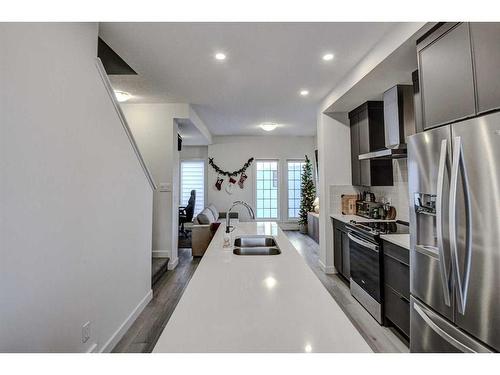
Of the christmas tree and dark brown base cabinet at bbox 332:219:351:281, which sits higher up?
the christmas tree

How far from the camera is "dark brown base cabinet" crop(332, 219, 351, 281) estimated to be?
3.52 m

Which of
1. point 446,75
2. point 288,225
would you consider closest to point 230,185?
point 288,225

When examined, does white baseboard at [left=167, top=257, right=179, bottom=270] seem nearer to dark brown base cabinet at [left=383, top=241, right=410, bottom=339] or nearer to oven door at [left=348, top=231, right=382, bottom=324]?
oven door at [left=348, top=231, right=382, bottom=324]

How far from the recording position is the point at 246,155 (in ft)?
25.0

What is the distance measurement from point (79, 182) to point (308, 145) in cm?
682

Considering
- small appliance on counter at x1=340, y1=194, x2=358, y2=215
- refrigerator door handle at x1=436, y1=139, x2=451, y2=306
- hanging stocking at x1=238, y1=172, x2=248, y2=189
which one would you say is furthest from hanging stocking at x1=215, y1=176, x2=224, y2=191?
refrigerator door handle at x1=436, y1=139, x2=451, y2=306

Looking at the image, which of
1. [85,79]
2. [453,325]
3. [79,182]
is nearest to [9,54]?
[85,79]

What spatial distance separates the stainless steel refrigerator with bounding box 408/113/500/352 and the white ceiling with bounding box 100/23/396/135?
4.32 feet

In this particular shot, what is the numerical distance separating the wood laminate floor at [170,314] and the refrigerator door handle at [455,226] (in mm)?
1093

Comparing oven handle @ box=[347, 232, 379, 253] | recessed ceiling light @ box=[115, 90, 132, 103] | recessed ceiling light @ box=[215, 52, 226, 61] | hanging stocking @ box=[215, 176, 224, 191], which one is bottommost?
oven handle @ box=[347, 232, 379, 253]

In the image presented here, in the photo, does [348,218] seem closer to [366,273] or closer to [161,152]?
[366,273]

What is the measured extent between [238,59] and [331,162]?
2186mm

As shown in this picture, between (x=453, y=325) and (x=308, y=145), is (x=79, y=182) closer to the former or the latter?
(x=453, y=325)

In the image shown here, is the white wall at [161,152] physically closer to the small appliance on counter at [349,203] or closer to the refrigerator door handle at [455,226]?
the small appliance on counter at [349,203]
